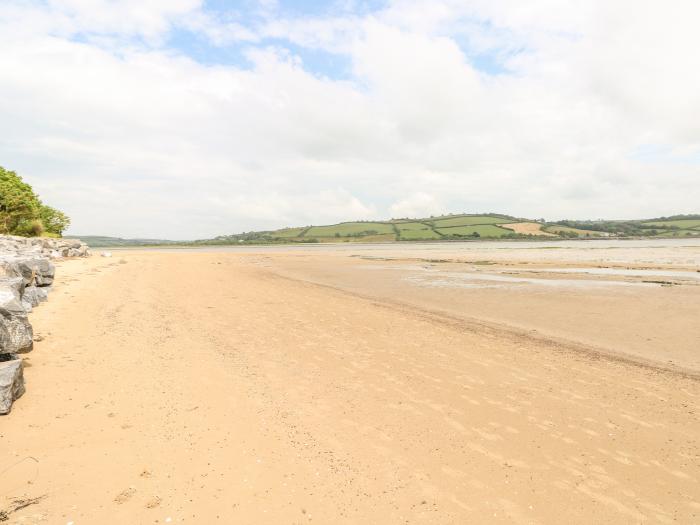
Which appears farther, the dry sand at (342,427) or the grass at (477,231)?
the grass at (477,231)

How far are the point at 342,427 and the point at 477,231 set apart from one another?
532ft

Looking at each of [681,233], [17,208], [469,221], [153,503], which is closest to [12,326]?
[153,503]

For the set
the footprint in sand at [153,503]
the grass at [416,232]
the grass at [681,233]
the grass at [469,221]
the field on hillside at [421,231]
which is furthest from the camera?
the grass at [469,221]

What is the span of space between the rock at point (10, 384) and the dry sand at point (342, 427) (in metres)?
0.19

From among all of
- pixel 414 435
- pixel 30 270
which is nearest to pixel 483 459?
pixel 414 435

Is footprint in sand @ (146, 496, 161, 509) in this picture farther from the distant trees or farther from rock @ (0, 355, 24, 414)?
the distant trees

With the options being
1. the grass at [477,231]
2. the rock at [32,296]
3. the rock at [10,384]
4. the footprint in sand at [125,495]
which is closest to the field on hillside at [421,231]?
the grass at [477,231]

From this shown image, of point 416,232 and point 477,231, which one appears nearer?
point 477,231

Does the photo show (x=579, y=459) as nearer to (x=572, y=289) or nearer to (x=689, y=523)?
(x=689, y=523)

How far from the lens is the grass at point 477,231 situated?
153500 millimetres

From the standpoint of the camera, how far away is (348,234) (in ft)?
Answer: 593

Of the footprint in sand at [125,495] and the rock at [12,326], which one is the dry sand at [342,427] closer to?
the footprint in sand at [125,495]

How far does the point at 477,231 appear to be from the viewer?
523 feet

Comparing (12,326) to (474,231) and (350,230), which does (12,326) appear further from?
(350,230)
